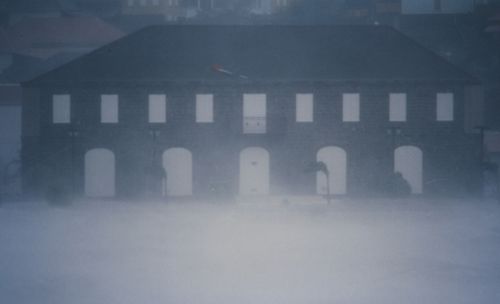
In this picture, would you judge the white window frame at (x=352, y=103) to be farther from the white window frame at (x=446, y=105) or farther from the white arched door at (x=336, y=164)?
the white window frame at (x=446, y=105)

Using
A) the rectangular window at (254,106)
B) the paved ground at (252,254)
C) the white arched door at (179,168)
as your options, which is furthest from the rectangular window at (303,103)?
the paved ground at (252,254)

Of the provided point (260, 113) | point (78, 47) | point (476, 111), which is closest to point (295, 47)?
point (260, 113)

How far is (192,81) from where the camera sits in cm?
3447

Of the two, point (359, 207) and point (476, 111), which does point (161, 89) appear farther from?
point (476, 111)

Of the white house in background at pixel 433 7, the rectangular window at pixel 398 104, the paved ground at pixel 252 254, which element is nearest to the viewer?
the paved ground at pixel 252 254

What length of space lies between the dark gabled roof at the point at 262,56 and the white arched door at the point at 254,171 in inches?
141

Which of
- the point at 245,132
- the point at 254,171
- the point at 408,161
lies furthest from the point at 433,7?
the point at 254,171

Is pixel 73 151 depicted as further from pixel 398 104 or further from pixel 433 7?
pixel 433 7

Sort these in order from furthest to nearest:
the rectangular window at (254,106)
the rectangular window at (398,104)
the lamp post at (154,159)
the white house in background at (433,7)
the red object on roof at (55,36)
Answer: the red object on roof at (55,36), the white house in background at (433,7), the rectangular window at (398,104), the rectangular window at (254,106), the lamp post at (154,159)

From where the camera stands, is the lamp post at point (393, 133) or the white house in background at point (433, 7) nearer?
the lamp post at point (393, 133)

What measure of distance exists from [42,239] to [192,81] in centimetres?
1404

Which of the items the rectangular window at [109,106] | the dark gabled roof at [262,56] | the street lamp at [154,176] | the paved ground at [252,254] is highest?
the dark gabled roof at [262,56]

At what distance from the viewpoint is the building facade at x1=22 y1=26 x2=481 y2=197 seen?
3456 cm

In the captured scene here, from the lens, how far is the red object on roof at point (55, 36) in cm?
6600
